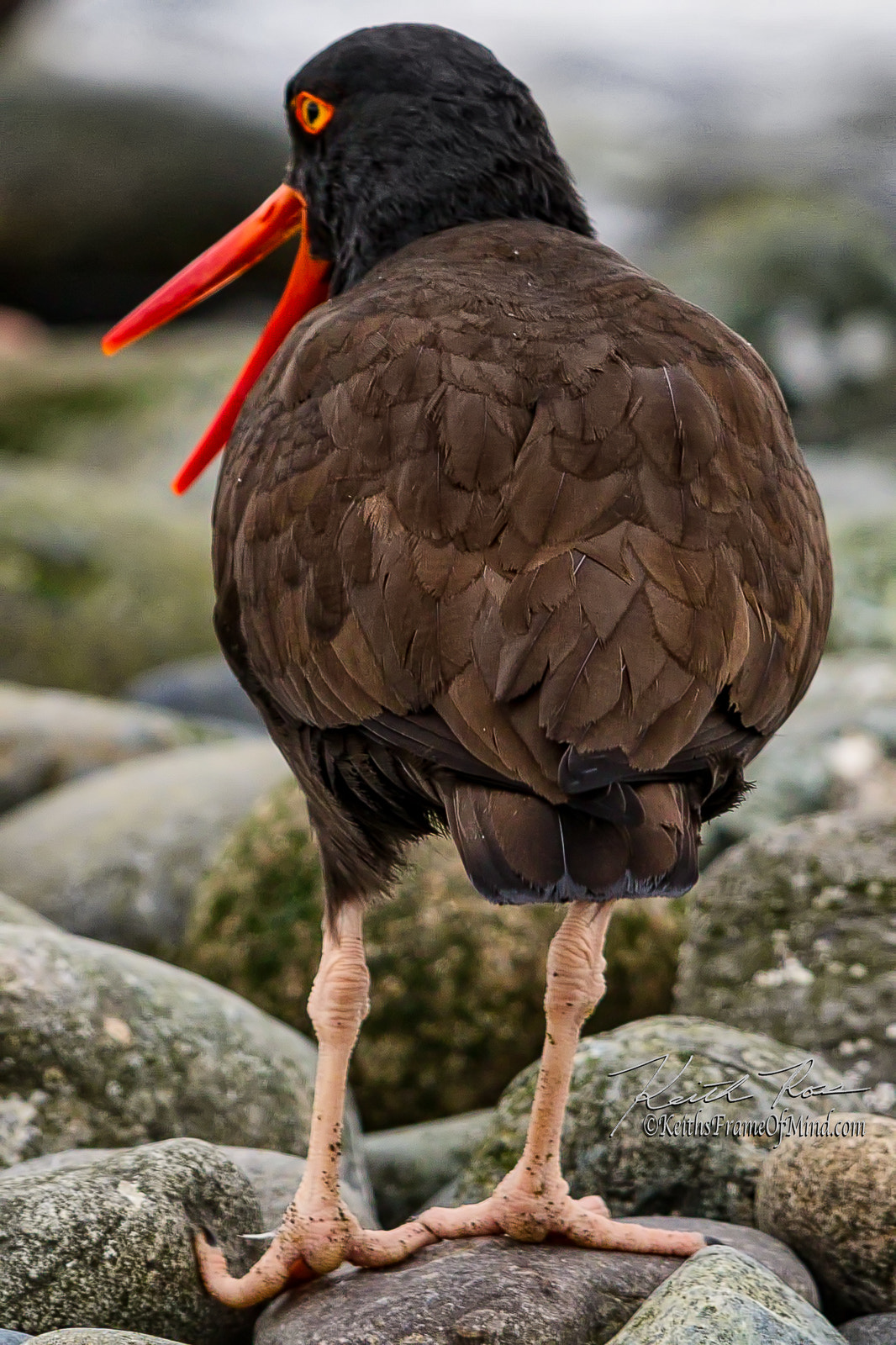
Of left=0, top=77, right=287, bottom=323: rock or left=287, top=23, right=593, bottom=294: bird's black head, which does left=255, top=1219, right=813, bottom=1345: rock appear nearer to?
left=287, top=23, right=593, bottom=294: bird's black head

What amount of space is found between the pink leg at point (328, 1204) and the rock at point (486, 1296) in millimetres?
54

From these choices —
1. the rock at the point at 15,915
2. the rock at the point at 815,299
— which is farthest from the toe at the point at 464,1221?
the rock at the point at 815,299

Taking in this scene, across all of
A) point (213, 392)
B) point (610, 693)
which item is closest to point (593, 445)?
point (610, 693)

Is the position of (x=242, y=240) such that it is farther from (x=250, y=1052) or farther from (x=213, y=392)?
(x=213, y=392)

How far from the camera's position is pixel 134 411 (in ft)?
47.4

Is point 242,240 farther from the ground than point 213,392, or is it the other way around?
point 242,240

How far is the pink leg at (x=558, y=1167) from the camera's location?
349cm

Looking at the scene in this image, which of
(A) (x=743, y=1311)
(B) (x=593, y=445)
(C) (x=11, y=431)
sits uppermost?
(B) (x=593, y=445)

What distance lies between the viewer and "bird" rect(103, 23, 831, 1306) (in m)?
2.73

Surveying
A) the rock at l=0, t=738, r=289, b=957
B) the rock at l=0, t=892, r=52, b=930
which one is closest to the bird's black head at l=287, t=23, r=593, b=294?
the rock at l=0, t=892, r=52, b=930

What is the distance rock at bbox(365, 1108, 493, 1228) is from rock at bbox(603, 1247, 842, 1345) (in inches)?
58.9

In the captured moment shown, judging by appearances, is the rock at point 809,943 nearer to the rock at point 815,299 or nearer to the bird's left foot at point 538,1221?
the bird's left foot at point 538,1221

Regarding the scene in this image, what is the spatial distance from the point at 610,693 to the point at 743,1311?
1118 mm

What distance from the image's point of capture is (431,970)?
500 centimetres
